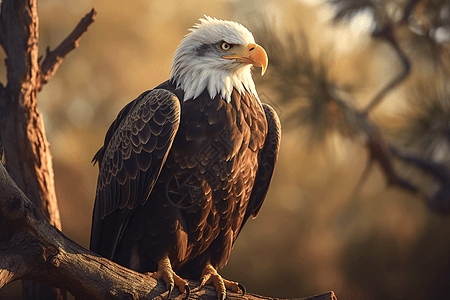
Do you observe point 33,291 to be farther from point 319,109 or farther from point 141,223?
point 319,109

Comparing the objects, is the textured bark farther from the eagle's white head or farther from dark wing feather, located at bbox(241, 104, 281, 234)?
dark wing feather, located at bbox(241, 104, 281, 234)

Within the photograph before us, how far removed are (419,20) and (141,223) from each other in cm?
289

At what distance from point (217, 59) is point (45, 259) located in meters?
1.11

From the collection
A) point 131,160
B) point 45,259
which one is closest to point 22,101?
point 131,160

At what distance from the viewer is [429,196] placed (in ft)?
11.5

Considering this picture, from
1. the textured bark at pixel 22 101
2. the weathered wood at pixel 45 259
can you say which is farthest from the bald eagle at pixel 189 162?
the textured bark at pixel 22 101

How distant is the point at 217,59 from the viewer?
1.84 metres

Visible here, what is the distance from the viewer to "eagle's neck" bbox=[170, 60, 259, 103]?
70.7 inches

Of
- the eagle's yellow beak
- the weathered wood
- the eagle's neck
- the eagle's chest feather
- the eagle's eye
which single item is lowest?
the weathered wood

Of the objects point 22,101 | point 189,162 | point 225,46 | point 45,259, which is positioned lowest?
point 45,259

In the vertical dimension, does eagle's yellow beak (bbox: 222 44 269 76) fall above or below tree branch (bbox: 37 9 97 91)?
below

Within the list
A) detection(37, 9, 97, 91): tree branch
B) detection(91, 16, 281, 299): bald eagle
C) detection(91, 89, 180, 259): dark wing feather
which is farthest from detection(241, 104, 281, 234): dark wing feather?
detection(37, 9, 97, 91): tree branch

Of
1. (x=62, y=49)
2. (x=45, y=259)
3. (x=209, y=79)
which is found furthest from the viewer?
(x=62, y=49)

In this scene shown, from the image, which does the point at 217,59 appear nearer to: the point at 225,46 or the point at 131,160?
the point at 225,46
